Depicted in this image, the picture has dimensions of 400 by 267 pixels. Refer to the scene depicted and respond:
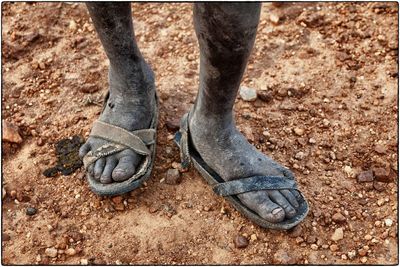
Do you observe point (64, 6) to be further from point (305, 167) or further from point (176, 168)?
point (305, 167)

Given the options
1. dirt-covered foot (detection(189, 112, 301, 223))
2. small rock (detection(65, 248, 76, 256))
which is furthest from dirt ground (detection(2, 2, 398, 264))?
dirt-covered foot (detection(189, 112, 301, 223))

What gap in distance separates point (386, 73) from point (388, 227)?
0.91 meters

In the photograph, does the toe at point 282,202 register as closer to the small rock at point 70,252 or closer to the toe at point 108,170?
the toe at point 108,170

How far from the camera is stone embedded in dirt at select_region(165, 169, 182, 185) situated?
2041 mm

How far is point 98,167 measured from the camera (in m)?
1.96

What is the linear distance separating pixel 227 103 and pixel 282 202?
426 millimetres

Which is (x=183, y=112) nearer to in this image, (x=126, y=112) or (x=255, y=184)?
(x=126, y=112)

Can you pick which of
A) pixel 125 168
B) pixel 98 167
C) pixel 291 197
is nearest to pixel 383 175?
pixel 291 197

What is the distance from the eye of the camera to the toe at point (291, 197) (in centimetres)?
187

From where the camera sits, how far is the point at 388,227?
1.90m

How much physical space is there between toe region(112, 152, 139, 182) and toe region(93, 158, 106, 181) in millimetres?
65

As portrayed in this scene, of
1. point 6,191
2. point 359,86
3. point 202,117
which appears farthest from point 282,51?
point 6,191

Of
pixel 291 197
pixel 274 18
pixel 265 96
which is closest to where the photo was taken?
pixel 291 197

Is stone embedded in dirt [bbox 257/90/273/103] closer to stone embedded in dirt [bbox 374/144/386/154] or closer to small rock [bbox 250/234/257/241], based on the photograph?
stone embedded in dirt [bbox 374/144/386/154]
